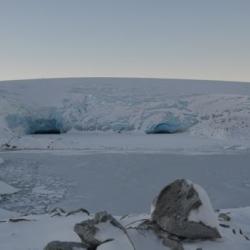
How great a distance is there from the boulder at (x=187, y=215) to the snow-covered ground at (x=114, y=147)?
0.39 ft

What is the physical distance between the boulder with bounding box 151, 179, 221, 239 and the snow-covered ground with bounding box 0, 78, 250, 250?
120mm

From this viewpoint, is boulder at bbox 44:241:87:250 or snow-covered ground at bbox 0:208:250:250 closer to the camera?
boulder at bbox 44:241:87:250

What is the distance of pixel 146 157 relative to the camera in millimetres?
11375

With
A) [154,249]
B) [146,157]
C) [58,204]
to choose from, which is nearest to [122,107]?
[146,157]

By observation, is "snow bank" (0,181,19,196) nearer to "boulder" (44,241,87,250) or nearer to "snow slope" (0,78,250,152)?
"boulder" (44,241,87,250)

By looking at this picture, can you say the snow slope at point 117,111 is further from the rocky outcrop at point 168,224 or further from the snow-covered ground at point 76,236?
the rocky outcrop at point 168,224

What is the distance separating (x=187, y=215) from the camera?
3688 millimetres

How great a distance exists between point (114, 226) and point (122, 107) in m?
15.7

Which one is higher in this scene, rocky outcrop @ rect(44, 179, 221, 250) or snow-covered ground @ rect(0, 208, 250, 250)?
rocky outcrop @ rect(44, 179, 221, 250)

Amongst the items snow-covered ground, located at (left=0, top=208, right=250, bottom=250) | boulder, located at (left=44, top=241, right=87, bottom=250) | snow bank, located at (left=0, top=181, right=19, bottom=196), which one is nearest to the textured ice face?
snow bank, located at (left=0, top=181, right=19, bottom=196)

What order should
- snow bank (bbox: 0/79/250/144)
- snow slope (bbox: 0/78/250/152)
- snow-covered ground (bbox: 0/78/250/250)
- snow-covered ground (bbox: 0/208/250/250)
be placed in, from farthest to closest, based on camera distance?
snow bank (bbox: 0/79/250/144)
snow slope (bbox: 0/78/250/152)
snow-covered ground (bbox: 0/78/250/250)
snow-covered ground (bbox: 0/208/250/250)

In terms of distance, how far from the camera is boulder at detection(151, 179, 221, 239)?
3.67 m

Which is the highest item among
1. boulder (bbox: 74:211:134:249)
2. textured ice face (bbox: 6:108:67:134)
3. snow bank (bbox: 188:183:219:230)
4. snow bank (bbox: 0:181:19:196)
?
snow bank (bbox: 188:183:219:230)

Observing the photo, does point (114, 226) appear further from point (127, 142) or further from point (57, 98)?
point (57, 98)
